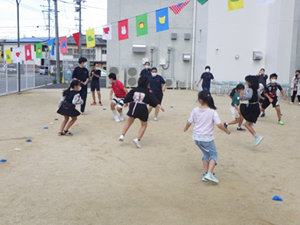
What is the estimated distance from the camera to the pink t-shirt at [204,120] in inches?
192

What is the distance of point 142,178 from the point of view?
5.12m

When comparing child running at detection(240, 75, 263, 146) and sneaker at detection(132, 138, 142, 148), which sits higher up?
child running at detection(240, 75, 263, 146)

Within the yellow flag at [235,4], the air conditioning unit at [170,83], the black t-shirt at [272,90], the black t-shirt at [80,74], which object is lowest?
the air conditioning unit at [170,83]

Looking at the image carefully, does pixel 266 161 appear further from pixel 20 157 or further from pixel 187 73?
pixel 187 73

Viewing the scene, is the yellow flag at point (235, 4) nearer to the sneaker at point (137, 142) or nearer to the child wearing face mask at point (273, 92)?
the child wearing face mask at point (273, 92)

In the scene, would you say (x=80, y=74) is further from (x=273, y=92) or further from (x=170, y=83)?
(x=170, y=83)

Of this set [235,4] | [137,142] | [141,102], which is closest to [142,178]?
[137,142]

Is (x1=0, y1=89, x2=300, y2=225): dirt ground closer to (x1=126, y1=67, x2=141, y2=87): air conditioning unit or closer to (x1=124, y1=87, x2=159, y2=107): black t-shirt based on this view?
(x1=124, y1=87, x2=159, y2=107): black t-shirt

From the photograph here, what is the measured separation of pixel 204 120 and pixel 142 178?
1267 millimetres

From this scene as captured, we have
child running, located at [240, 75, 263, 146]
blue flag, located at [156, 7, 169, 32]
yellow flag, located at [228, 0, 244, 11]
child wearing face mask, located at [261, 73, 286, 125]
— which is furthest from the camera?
blue flag, located at [156, 7, 169, 32]

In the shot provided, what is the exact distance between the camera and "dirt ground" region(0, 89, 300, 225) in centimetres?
385

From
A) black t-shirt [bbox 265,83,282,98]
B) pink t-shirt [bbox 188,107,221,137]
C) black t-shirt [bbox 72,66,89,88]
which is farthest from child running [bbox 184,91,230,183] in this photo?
black t-shirt [bbox 72,66,89,88]

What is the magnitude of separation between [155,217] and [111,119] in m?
6.49

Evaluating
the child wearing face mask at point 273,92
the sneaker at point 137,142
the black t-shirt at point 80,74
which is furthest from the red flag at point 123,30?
the sneaker at point 137,142
